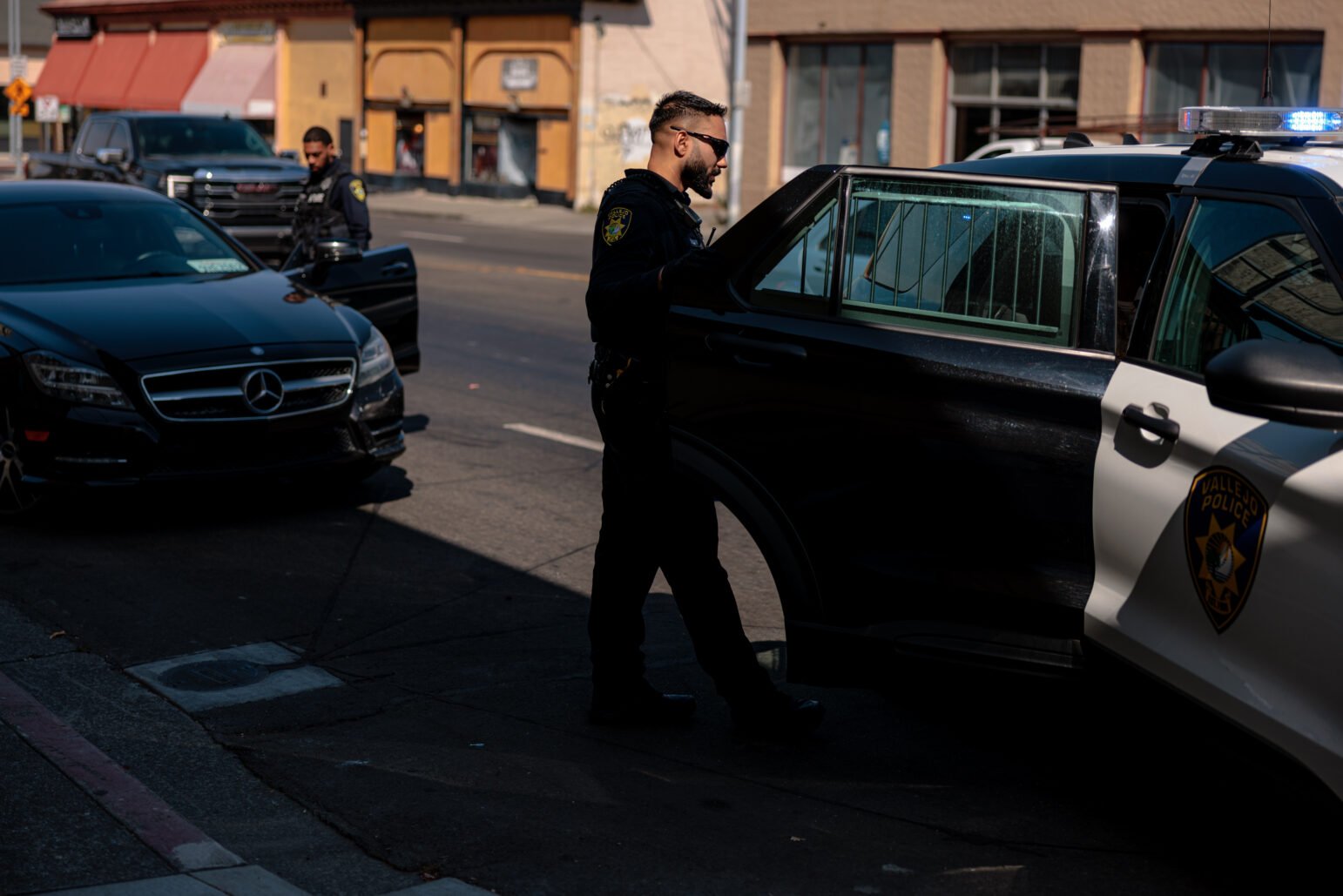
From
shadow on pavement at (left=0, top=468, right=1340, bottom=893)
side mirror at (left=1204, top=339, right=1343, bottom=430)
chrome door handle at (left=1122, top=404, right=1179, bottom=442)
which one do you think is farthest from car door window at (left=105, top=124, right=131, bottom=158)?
side mirror at (left=1204, top=339, right=1343, bottom=430)

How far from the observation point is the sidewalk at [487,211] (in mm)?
33750

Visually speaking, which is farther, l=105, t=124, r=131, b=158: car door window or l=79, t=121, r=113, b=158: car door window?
l=79, t=121, r=113, b=158: car door window

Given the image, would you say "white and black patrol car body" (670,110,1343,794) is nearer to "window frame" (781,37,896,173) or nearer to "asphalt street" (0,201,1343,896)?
"asphalt street" (0,201,1343,896)

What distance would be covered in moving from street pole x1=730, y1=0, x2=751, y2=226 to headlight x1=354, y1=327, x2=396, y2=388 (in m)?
21.7

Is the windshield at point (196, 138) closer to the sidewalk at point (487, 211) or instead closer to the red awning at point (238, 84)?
the sidewalk at point (487, 211)

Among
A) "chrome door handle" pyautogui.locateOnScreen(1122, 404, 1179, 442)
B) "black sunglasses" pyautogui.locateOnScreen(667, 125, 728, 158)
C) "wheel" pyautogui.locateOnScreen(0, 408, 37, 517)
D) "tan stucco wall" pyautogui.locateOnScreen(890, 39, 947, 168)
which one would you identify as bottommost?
"wheel" pyautogui.locateOnScreen(0, 408, 37, 517)

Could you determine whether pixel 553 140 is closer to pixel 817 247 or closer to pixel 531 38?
pixel 531 38

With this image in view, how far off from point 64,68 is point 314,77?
695 inches

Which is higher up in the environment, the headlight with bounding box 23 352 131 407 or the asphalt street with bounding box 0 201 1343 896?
the headlight with bounding box 23 352 131 407

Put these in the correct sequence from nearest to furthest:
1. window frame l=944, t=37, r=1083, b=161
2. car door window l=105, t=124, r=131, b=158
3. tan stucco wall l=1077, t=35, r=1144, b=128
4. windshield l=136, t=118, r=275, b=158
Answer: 1. car door window l=105, t=124, r=131, b=158
2. windshield l=136, t=118, r=275, b=158
3. tan stucco wall l=1077, t=35, r=1144, b=128
4. window frame l=944, t=37, r=1083, b=161

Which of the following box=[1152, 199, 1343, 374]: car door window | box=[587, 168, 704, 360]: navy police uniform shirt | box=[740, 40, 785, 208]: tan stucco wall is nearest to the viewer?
box=[1152, 199, 1343, 374]: car door window

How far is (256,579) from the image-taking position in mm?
6750

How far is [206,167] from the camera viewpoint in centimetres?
2070

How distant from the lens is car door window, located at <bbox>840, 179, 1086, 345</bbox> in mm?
4223
